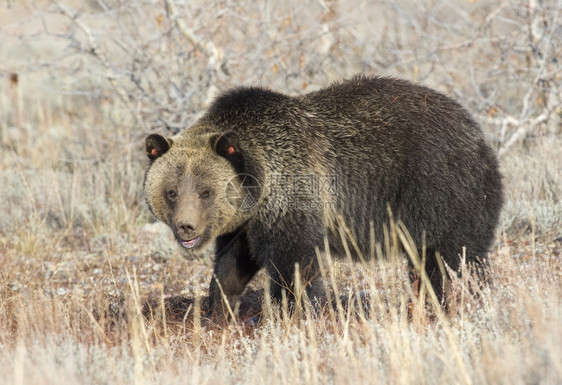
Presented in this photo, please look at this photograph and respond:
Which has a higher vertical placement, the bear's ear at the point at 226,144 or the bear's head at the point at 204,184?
the bear's ear at the point at 226,144

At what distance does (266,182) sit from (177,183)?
62 cm

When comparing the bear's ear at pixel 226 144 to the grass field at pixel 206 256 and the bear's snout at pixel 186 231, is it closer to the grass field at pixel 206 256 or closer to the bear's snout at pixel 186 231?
the bear's snout at pixel 186 231

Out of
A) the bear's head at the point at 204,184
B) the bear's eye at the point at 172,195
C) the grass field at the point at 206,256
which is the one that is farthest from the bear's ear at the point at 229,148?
the grass field at the point at 206,256

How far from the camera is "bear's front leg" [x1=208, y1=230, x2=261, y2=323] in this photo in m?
5.18

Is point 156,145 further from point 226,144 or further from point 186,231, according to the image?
point 186,231

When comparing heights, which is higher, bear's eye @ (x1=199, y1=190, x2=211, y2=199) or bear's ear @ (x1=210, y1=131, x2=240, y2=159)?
bear's ear @ (x1=210, y1=131, x2=240, y2=159)

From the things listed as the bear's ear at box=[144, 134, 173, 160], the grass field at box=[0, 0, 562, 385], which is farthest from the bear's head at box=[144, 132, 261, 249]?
the grass field at box=[0, 0, 562, 385]

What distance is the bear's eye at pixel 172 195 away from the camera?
479 centimetres

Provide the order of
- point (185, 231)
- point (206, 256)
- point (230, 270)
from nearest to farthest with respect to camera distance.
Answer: point (185, 231) → point (230, 270) → point (206, 256)

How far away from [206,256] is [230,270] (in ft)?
6.70

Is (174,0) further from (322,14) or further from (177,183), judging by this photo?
(177,183)

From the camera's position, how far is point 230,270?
204 inches

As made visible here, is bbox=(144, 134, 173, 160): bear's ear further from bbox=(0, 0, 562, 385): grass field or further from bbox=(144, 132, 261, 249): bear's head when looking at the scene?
bbox=(0, 0, 562, 385): grass field

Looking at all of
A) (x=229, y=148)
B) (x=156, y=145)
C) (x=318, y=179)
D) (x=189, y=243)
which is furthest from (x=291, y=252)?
(x=156, y=145)
